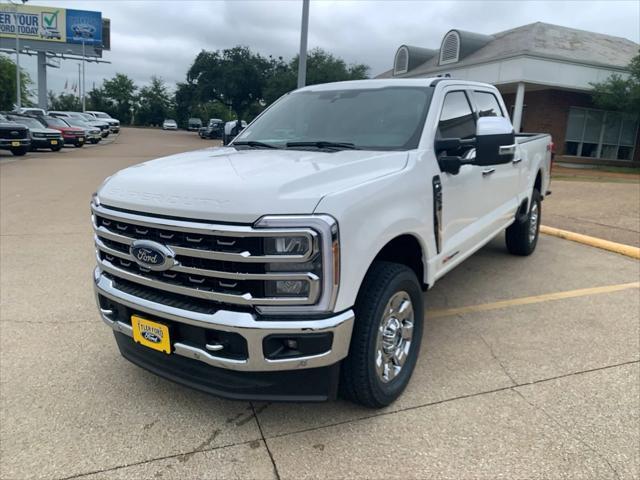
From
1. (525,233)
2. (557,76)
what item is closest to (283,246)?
(525,233)

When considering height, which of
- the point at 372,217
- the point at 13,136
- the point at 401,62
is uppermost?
the point at 401,62

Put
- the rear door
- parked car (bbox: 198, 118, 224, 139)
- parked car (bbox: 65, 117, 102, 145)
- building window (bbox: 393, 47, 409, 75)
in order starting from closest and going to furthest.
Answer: the rear door
parked car (bbox: 198, 118, 224, 139)
building window (bbox: 393, 47, 409, 75)
parked car (bbox: 65, 117, 102, 145)

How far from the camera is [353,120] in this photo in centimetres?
397

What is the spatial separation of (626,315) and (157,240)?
13.5 feet

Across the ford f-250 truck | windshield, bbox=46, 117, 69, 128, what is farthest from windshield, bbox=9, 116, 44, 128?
the ford f-250 truck

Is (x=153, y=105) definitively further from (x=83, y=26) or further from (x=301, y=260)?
(x=301, y=260)

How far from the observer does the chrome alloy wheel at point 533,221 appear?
6.43 metres

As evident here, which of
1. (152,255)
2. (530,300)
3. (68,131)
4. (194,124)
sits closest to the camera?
(152,255)

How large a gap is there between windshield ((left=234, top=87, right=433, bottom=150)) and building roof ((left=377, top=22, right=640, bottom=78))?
19617 millimetres

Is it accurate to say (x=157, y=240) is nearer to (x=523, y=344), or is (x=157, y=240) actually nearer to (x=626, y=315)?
(x=523, y=344)

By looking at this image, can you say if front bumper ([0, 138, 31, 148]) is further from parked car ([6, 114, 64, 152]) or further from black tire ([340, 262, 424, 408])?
black tire ([340, 262, 424, 408])

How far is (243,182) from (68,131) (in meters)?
28.4

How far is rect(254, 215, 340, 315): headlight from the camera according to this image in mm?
2393

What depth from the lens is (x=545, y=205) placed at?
11055 millimetres
